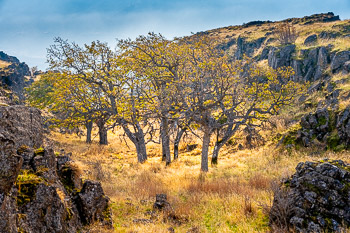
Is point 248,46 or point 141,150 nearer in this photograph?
point 141,150

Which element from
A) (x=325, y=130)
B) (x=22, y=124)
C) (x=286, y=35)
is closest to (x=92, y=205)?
(x=22, y=124)

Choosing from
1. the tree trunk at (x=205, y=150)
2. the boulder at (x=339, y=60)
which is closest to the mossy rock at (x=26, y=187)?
the tree trunk at (x=205, y=150)

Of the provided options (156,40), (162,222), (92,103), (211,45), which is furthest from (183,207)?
(92,103)

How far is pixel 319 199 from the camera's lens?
17.1 ft

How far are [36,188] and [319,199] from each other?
20.2ft

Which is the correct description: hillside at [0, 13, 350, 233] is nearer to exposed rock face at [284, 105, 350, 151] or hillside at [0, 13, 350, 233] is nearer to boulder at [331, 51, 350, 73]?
exposed rock face at [284, 105, 350, 151]

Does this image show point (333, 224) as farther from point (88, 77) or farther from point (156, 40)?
point (88, 77)

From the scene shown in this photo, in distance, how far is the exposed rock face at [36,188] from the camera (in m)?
3.35

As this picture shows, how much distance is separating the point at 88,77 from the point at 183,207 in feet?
42.5

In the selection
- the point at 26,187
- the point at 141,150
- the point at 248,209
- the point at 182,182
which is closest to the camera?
the point at 26,187

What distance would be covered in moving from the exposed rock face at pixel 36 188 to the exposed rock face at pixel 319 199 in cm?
461

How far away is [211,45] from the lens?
1403cm

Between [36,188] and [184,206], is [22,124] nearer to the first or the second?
[36,188]

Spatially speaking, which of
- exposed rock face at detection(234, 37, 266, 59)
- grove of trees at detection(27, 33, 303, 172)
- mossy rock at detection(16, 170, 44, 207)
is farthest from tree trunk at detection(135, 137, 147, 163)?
exposed rock face at detection(234, 37, 266, 59)
